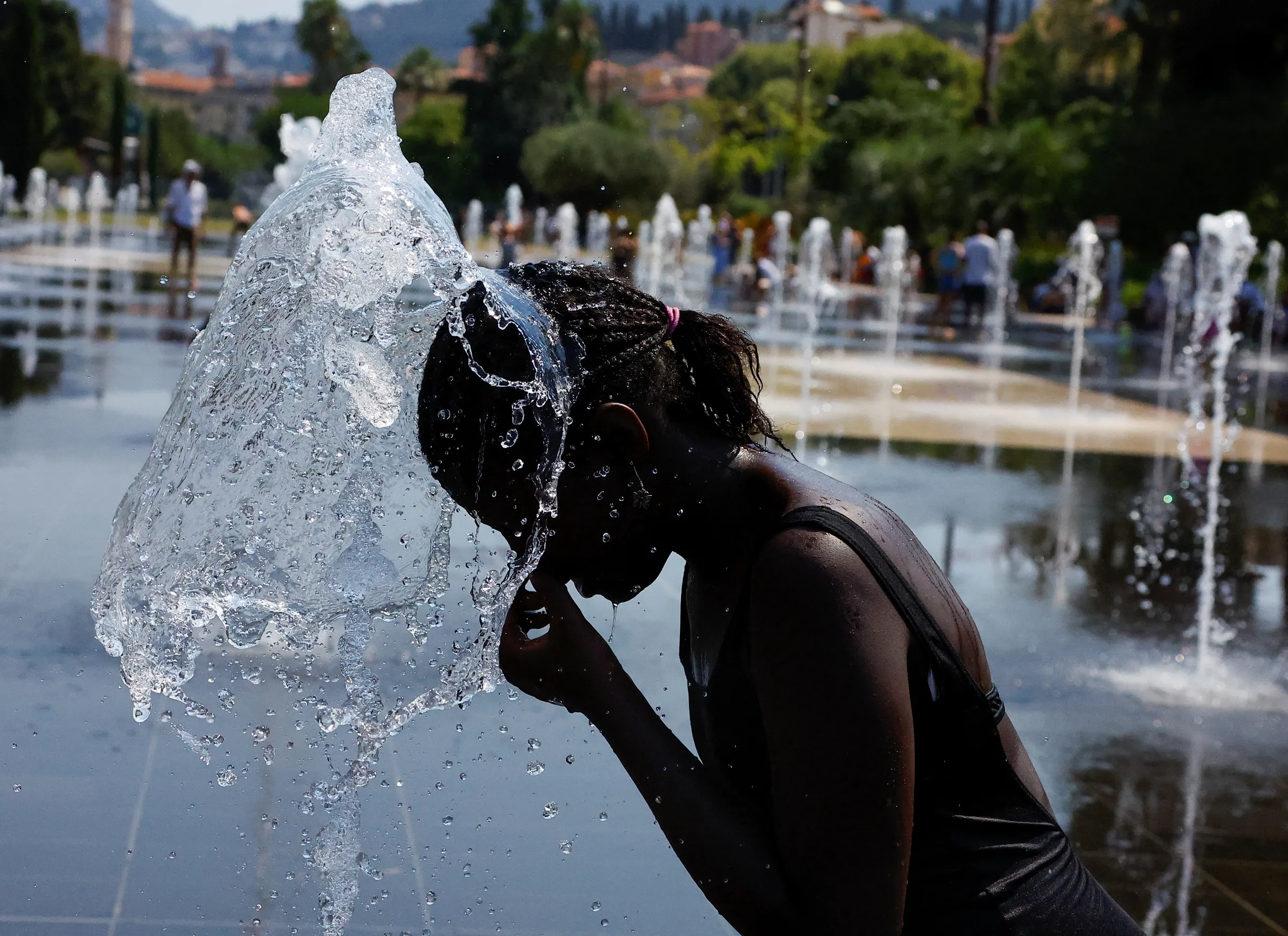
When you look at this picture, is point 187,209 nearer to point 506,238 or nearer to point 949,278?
point 506,238

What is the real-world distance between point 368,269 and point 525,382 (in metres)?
0.50

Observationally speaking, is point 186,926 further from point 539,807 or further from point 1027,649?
point 1027,649

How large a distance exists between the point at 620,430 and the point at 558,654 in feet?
0.76

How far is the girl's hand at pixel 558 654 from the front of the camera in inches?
66.6

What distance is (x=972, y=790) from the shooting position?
1701 mm

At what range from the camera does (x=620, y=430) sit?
1676 mm

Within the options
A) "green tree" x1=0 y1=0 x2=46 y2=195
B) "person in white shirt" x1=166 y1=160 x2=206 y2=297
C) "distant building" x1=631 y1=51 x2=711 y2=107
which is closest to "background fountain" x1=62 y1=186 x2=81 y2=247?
"green tree" x1=0 y1=0 x2=46 y2=195

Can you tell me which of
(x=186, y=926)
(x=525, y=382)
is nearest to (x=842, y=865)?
(x=525, y=382)

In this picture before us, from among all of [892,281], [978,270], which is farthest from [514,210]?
[978,270]

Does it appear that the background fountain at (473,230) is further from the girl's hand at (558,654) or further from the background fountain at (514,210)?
the girl's hand at (558,654)

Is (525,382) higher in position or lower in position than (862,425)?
higher

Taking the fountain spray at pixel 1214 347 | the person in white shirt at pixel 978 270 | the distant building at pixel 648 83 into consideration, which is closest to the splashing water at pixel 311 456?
the fountain spray at pixel 1214 347

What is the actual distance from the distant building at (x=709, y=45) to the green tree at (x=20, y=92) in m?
76.8

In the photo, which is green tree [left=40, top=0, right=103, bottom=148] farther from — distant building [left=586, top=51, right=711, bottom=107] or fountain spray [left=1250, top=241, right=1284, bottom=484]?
fountain spray [left=1250, top=241, right=1284, bottom=484]
